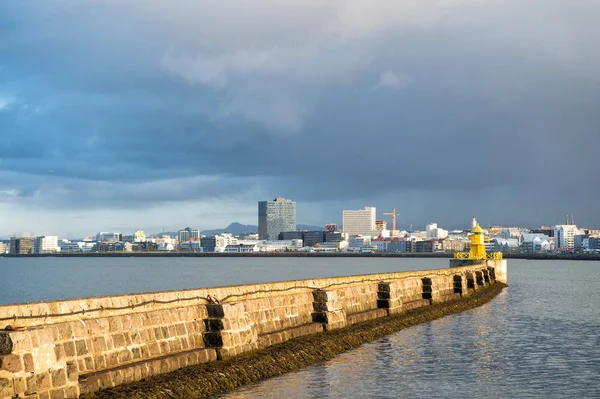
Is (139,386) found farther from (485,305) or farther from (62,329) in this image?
(485,305)

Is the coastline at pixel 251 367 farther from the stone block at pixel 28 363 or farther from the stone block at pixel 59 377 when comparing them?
the stone block at pixel 28 363

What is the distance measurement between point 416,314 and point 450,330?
3.83 meters

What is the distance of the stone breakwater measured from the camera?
49.7 ft

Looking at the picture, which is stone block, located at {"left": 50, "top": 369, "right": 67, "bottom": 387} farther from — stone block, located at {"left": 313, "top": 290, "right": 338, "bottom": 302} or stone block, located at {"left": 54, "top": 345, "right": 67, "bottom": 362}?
stone block, located at {"left": 313, "top": 290, "right": 338, "bottom": 302}

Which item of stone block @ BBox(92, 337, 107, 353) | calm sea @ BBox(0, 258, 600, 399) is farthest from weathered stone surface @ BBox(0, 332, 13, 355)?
calm sea @ BBox(0, 258, 600, 399)

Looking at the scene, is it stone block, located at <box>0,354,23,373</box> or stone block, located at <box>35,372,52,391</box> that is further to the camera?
stone block, located at <box>35,372,52,391</box>

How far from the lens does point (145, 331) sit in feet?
64.3

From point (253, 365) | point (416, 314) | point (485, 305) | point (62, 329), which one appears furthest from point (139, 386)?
point (485, 305)

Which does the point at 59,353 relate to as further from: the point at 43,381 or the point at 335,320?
the point at 335,320

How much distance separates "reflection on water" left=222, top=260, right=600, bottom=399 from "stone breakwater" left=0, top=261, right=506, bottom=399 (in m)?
1.80

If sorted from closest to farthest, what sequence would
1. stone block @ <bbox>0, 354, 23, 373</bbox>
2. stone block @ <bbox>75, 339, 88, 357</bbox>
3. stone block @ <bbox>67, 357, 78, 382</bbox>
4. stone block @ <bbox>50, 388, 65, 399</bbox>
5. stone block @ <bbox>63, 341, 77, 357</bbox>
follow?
stone block @ <bbox>0, 354, 23, 373</bbox> < stone block @ <bbox>50, 388, 65, 399</bbox> < stone block @ <bbox>67, 357, 78, 382</bbox> < stone block @ <bbox>63, 341, 77, 357</bbox> < stone block @ <bbox>75, 339, 88, 357</bbox>

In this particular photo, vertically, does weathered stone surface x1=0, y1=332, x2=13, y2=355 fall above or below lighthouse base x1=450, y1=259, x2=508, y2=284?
above

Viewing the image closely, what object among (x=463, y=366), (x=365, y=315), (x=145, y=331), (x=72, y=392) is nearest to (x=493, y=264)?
(x=365, y=315)

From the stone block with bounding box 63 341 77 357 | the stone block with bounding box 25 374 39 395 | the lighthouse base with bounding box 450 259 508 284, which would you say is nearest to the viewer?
the stone block with bounding box 25 374 39 395
